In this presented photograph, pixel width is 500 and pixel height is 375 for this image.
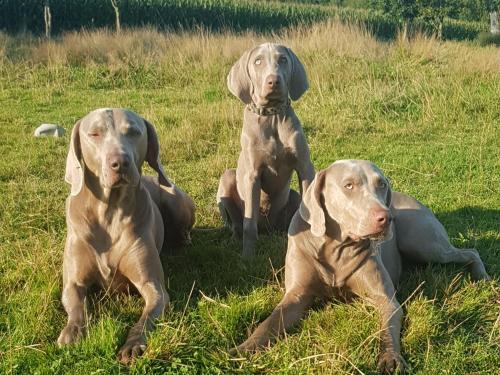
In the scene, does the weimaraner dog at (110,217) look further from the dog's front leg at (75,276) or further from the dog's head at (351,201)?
the dog's head at (351,201)

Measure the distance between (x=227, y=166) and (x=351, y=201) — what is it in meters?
3.57

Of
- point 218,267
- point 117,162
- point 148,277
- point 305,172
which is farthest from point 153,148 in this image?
point 305,172

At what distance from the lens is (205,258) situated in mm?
4297

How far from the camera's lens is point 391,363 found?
9.59 feet

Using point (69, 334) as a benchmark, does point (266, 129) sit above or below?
above

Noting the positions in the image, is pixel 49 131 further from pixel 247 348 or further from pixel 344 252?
pixel 247 348

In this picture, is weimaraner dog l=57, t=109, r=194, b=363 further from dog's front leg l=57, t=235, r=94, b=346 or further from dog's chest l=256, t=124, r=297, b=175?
dog's chest l=256, t=124, r=297, b=175

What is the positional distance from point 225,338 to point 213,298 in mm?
478

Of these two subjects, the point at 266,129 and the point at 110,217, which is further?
the point at 266,129

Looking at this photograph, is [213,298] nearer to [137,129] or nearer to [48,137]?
[137,129]

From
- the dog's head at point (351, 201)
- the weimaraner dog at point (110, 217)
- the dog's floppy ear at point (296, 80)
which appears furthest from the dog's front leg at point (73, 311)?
the dog's floppy ear at point (296, 80)

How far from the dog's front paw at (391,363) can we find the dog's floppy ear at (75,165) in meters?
1.73

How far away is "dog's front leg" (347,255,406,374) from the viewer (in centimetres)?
300

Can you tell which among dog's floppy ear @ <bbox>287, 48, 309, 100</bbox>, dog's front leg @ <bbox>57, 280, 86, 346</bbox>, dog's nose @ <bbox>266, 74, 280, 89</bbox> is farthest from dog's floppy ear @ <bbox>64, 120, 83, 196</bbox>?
dog's floppy ear @ <bbox>287, 48, 309, 100</bbox>
